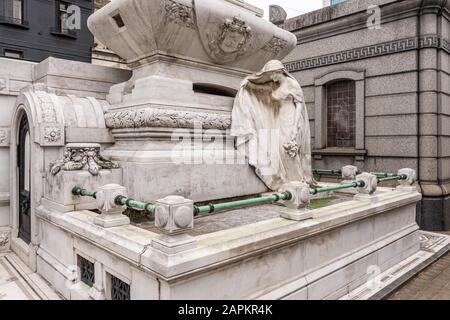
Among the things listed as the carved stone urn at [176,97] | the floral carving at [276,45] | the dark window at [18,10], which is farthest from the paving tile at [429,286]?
the dark window at [18,10]

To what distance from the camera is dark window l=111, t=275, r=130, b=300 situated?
340 centimetres

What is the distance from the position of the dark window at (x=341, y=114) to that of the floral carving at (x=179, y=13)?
22.6ft

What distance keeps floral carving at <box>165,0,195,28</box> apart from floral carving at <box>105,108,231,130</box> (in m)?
1.47

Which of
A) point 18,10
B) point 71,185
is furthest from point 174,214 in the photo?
point 18,10

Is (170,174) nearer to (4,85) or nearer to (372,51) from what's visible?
(4,85)

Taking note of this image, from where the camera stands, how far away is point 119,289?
11.5ft

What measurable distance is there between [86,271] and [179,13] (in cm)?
404

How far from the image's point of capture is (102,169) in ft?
16.0

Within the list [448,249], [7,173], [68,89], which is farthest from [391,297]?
[7,173]

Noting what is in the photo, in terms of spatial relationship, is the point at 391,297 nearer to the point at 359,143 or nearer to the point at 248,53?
the point at 248,53

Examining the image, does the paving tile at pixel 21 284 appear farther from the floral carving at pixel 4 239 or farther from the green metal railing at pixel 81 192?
the green metal railing at pixel 81 192

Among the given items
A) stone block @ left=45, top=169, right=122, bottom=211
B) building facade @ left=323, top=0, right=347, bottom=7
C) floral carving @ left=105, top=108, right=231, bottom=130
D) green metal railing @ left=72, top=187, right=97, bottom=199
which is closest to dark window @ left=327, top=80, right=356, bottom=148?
building facade @ left=323, top=0, right=347, bottom=7

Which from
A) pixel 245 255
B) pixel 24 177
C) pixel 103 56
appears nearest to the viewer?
pixel 245 255

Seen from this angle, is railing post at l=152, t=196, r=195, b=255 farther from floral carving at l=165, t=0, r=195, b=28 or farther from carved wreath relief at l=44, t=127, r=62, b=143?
floral carving at l=165, t=0, r=195, b=28
